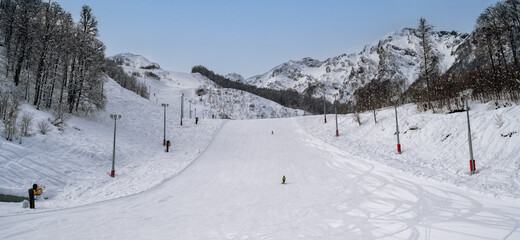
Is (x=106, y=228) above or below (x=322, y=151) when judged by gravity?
below

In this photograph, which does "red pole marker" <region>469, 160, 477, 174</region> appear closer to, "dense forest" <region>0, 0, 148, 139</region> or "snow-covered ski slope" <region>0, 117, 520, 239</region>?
"snow-covered ski slope" <region>0, 117, 520, 239</region>

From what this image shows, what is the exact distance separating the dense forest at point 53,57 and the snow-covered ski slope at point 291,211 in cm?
2116

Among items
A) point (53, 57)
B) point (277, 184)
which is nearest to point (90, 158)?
point (277, 184)

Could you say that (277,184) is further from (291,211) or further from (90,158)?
(90,158)

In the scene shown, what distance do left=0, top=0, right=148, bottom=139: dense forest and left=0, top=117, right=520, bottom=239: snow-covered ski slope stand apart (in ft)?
69.4

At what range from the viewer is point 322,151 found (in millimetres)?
24047

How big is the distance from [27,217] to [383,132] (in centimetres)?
2862

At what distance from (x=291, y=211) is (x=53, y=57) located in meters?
35.2

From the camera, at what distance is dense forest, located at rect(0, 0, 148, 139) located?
27031 millimetres

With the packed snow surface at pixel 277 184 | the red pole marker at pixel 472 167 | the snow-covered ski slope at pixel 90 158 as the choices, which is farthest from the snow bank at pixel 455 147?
the snow-covered ski slope at pixel 90 158

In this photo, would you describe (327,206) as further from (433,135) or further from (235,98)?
(235,98)

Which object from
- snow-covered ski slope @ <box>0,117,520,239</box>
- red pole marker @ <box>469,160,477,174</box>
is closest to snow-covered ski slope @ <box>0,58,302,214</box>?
snow-covered ski slope @ <box>0,117,520,239</box>

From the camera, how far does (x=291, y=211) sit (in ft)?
33.1

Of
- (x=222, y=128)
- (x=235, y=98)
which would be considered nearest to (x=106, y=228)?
(x=222, y=128)
